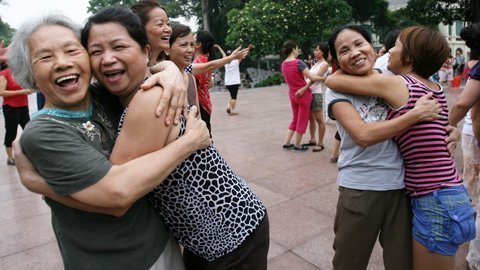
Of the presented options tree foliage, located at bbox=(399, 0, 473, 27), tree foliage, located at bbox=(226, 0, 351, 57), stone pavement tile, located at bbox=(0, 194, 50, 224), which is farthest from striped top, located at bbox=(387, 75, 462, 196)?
tree foliage, located at bbox=(399, 0, 473, 27)

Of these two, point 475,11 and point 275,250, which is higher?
point 475,11

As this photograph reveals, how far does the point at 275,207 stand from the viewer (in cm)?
392

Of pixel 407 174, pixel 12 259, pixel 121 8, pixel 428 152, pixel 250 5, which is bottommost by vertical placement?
pixel 12 259

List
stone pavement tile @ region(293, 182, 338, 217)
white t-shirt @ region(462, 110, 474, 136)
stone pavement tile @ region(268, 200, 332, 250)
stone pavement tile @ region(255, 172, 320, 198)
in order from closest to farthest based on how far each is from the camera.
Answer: stone pavement tile @ region(268, 200, 332, 250)
white t-shirt @ region(462, 110, 474, 136)
stone pavement tile @ region(293, 182, 338, 217)
stone pavement tile @ region(255, 172, 320, 198)

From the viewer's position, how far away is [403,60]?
193 centimetres

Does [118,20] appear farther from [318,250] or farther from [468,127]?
[468,127]

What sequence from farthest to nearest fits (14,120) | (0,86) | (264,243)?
(14,120)
(0,86)
(264,243)

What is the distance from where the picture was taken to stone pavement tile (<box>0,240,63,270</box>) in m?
3.00

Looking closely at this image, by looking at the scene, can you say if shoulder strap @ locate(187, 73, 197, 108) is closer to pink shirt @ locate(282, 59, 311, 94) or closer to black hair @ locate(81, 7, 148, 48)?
black hair @ locate(81, 7, 148, 48)

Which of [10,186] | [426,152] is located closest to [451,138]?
[426,152]

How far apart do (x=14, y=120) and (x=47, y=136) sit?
5.67 metres

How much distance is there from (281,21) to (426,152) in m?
18.4

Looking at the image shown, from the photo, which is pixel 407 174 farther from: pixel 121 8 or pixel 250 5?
pixel 250 5

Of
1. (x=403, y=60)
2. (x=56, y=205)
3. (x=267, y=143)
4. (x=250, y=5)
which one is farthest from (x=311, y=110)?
(x=250, y=5)
